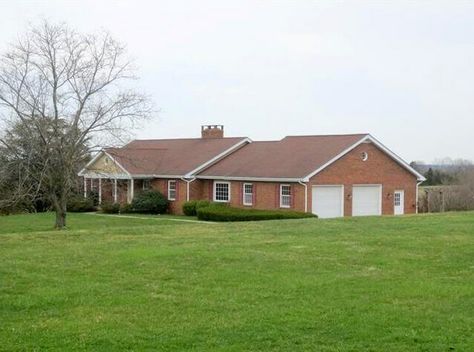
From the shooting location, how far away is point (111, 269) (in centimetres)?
1226

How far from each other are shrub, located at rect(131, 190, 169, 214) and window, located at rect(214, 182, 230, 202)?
373 cm

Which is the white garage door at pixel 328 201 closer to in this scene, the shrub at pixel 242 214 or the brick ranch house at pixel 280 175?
the brick ranch house at pixel 280 175

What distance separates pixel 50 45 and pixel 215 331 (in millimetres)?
24535

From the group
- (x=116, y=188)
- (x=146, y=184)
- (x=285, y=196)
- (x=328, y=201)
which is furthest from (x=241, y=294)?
(x=116, y=188)

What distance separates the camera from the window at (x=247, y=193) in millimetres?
41625

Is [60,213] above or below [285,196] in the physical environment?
below

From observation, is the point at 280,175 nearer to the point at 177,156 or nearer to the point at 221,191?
the point at 221,191

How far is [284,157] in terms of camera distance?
1671 inches

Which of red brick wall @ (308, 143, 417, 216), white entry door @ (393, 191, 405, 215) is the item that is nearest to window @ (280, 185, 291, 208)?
red brick wall @ (308, 143, 417, 216)

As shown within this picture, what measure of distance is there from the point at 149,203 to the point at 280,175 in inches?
382

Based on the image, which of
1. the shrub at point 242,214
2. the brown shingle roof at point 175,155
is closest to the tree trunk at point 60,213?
the shrub at point 242,214

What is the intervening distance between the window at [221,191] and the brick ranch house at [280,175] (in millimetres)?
62

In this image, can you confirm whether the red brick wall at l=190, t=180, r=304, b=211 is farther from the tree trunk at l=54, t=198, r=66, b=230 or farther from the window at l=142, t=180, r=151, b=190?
the tree trunk at l=54, t=198, r=66, b=230

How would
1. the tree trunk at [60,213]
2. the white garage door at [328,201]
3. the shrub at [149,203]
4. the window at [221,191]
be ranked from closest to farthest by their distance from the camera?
the tree trunk at [60,213]
the white garage door at [328,201]
the window at [221,191]
the shrub at [149,203]
